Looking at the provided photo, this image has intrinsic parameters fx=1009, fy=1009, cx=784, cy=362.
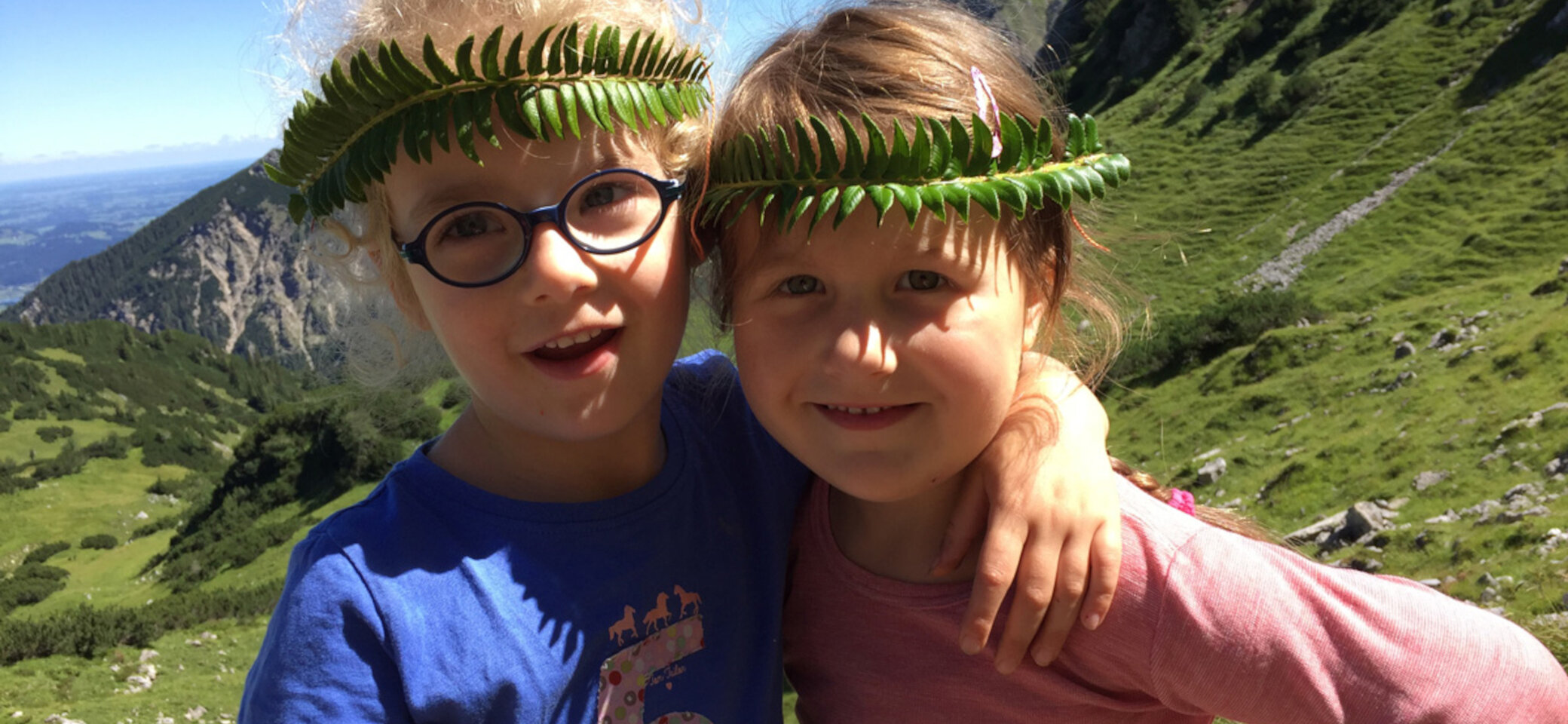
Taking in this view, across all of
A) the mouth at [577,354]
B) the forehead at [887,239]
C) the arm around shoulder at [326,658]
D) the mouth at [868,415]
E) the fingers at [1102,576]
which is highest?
the forehead at [887,239]

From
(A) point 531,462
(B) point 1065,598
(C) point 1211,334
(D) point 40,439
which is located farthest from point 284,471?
(B) point 1065,598

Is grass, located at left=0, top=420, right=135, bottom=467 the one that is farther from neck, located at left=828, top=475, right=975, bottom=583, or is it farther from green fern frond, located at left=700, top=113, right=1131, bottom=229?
green fern frond, located at left=700, top=113, right=1131, bottom=229

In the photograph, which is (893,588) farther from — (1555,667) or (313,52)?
(313,52)

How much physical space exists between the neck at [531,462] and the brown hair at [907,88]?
1.49 ft

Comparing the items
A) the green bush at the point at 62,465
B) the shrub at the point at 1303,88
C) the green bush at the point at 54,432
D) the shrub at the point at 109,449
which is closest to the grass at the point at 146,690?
the shrub at the point at 1303,88

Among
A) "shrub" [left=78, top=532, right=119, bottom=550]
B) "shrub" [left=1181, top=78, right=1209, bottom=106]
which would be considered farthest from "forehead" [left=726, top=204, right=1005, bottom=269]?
"shrub" [left=78, top=532, right=119, bottom=550]

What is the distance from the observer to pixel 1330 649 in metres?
1.91

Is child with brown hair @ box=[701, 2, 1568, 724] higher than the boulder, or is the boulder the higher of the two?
child with brown hair @ box=[701, 2, 1568, 724]

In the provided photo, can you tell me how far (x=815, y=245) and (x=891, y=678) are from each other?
3.54 feet

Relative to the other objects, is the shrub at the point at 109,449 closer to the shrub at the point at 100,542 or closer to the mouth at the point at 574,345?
the shrub at the point at 100,542

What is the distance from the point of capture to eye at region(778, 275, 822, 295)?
2.15 m

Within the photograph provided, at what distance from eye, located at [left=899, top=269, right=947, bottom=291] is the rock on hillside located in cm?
19605

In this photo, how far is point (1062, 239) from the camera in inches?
93.4

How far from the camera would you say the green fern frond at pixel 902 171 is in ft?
6.52
